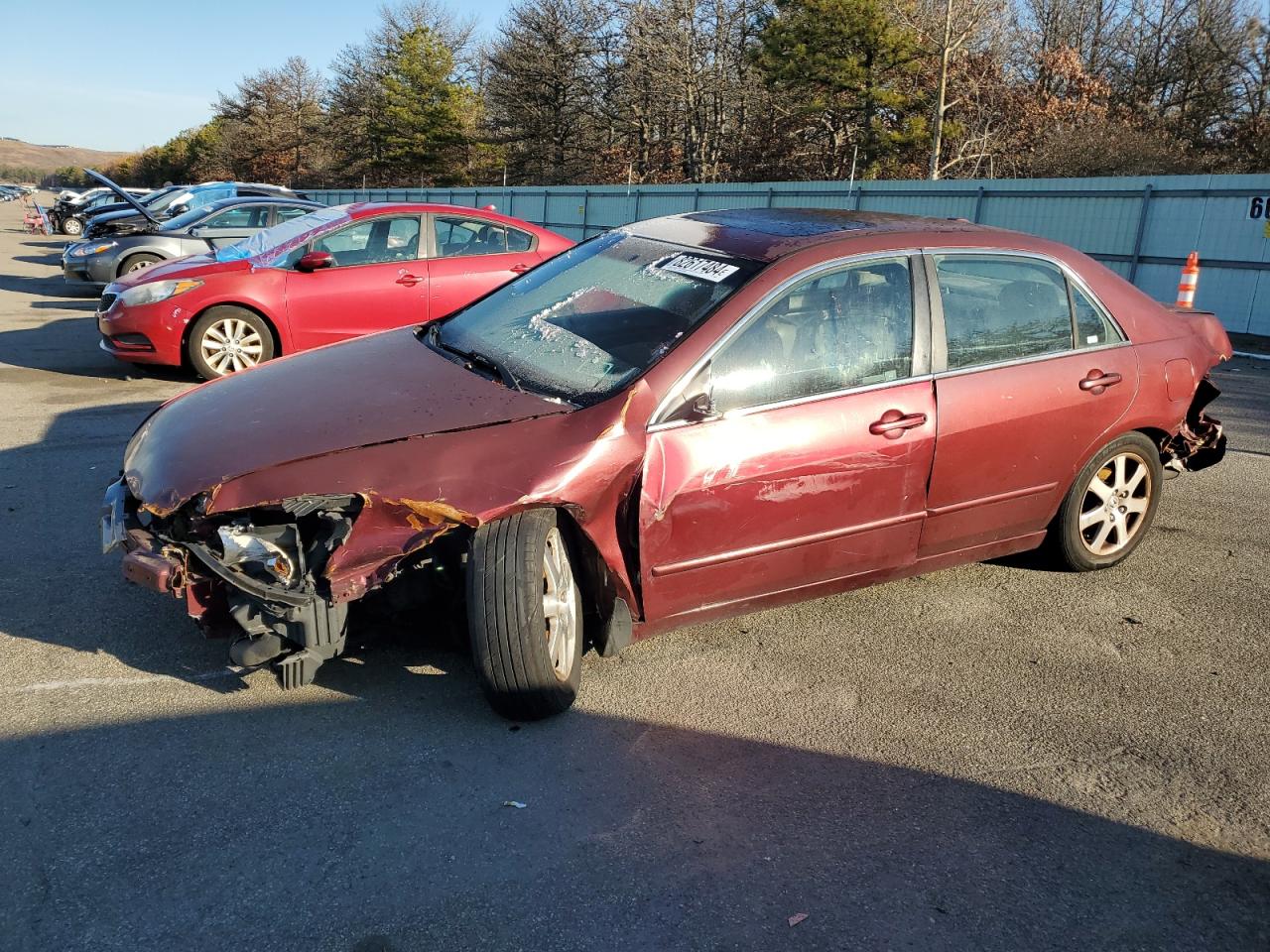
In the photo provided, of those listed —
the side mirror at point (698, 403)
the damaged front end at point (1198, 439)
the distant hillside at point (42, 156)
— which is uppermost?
the distant hillside at point (42, 156)

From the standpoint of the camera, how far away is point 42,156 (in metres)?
168

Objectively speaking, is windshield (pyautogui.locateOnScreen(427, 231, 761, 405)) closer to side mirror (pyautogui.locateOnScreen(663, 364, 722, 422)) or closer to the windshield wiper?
the windshield wiper

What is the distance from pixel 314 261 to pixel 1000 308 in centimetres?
571

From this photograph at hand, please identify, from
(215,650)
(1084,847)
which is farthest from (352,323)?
(1084,847)

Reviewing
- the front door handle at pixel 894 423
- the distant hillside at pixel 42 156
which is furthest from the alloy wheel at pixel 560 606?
the distant hillside at pixel 42 156

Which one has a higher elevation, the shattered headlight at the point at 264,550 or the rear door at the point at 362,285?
the rear door at the point at 362,285

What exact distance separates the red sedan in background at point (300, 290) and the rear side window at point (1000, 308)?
14.7 ft

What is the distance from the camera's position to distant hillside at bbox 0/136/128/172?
144250 mm

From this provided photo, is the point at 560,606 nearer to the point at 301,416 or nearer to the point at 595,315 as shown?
the point at 301,416

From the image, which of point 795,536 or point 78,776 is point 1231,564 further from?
point 78,776

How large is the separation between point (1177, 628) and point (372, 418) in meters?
3.46

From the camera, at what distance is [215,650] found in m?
3.63

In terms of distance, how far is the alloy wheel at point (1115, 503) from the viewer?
180 inches

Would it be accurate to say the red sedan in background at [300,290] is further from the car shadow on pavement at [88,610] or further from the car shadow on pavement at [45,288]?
the car shadow on pavement at [45,288]
